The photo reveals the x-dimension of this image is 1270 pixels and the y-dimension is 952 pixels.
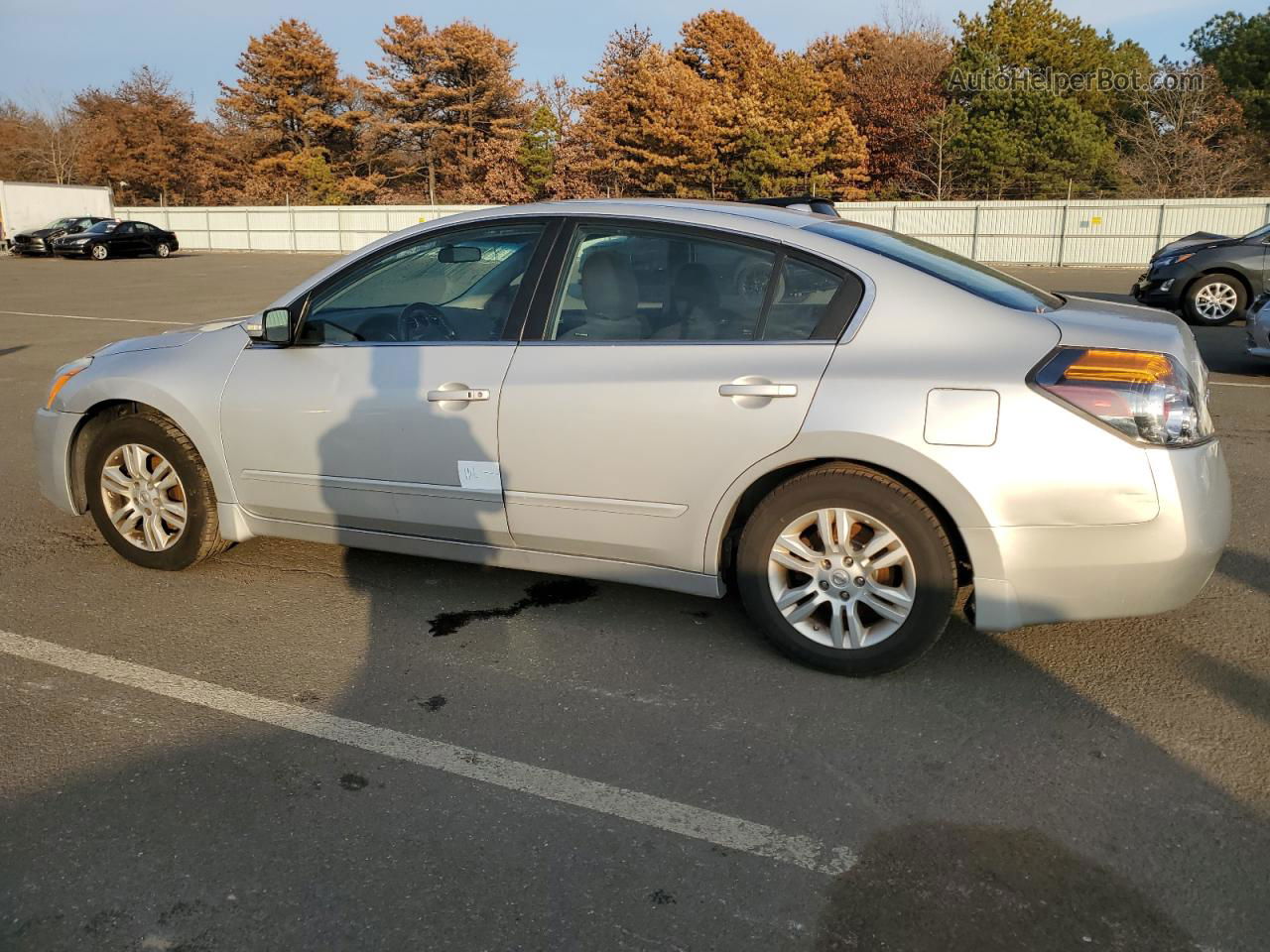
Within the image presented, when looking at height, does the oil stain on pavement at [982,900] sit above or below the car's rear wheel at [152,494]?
below

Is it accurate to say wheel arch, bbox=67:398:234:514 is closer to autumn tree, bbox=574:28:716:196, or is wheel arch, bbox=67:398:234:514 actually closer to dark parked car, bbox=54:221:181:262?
dark parked car, bbox=54:221:181:262

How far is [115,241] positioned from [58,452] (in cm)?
3576

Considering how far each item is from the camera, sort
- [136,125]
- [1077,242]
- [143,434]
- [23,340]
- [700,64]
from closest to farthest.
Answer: [143,434], [23,340], [1077,242], [700,64], [136,125]

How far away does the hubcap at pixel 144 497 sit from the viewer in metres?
4.68

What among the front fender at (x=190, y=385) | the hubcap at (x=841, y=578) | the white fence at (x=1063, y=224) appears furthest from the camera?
the white fence at (x=1063, y=224)

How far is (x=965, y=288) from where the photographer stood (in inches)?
143

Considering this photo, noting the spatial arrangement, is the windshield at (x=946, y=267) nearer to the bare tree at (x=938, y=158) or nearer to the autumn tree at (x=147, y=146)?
the bare tree at (x=938, y=158)

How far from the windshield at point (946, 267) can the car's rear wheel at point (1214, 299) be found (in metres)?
11.3

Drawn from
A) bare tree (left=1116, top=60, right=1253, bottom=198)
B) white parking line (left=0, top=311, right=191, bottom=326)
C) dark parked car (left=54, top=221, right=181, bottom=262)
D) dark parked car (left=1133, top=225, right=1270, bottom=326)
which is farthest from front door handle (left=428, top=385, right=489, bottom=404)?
bare tree (left=1116, top=60, right=1253, bottom=198)

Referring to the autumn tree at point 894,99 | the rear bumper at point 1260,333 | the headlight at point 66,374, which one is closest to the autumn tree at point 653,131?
the autumn tree at point 894,99

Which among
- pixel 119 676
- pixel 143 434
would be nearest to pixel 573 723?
pixel 119 676

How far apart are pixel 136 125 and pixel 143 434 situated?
65.2 metres

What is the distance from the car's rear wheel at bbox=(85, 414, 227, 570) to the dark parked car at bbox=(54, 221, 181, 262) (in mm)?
35601

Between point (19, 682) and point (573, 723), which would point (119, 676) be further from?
point (573, 723)
